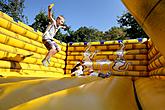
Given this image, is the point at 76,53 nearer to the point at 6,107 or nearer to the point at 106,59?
the point at 106,59

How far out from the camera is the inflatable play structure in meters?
0.48

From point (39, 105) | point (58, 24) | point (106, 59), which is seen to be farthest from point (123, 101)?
point (106, 59)

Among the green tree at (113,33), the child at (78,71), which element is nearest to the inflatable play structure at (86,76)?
the child at (78,71)

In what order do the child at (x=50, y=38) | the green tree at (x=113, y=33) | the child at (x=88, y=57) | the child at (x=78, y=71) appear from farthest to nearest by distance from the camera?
the green tree at (x=113, y=33) → the child at (x=88, y=57) → the child at (x=78, y=71) → the child at (x=50, y=38)

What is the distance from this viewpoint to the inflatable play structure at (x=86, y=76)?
1.57ft

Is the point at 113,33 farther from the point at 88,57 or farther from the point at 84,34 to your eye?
the point at 88,57

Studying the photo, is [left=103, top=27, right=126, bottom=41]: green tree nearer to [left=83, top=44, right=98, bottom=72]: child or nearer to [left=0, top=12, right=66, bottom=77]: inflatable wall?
[left=83, top=44, right=98, bottom=72]: child

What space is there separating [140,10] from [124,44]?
4.97 metres

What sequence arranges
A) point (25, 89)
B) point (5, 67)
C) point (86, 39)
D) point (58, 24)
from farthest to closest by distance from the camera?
point (86, 39)
point (58, 24)
point (5, 67)
point (25, 89)

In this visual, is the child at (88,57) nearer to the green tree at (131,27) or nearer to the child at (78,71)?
the child at (78,71)

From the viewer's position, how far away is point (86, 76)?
3.48 feet

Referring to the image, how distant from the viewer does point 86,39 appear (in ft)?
74.5

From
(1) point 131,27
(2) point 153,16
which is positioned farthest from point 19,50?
(1) point 131,27

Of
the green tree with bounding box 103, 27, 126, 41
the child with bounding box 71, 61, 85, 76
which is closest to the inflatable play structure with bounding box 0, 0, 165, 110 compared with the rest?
the child with bounding box 71, 61, 85, 76
